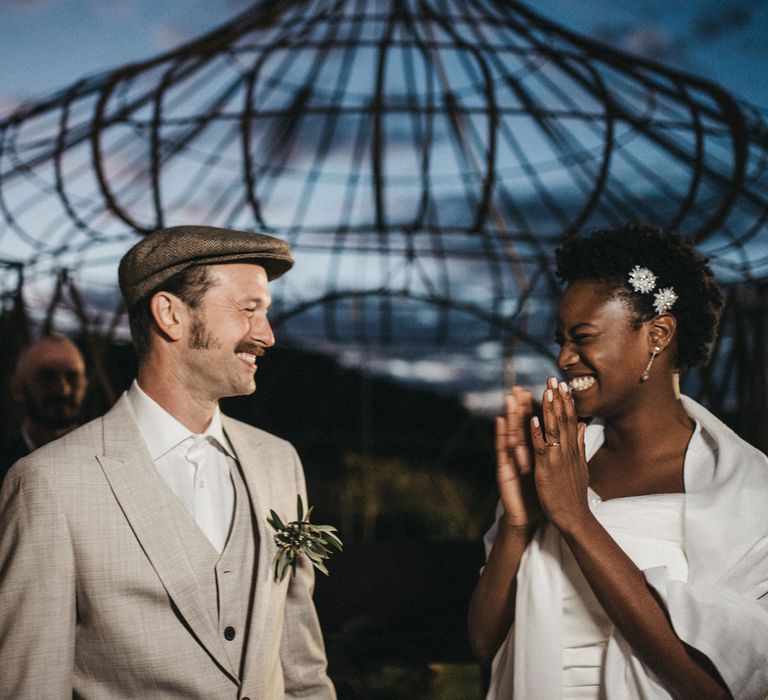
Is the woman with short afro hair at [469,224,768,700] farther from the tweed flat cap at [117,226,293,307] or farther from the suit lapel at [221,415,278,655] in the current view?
the tweed flat cap at [117,226,293,307]

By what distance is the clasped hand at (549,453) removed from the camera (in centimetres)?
155

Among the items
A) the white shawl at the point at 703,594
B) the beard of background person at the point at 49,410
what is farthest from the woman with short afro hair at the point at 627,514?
the beard of background person at the point at 49,410

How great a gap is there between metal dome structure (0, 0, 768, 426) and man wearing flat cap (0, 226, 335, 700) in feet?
5.25

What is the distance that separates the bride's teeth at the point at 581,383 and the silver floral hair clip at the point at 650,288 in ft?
0.79

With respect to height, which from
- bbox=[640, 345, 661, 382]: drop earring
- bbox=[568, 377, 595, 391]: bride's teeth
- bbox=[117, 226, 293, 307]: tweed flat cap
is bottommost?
bbox=[568, 377, 595, 391]: bride's teeth

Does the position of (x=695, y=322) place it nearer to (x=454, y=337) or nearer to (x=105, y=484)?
(x=105, y=484)

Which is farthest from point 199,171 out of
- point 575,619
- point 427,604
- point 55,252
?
point 575,619

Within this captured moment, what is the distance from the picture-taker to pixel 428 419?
27.5 feet

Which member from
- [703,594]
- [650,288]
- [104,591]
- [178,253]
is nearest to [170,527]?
[104,591]

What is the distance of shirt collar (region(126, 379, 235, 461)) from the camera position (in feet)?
5.51

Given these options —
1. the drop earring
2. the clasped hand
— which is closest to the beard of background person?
the clasped hand

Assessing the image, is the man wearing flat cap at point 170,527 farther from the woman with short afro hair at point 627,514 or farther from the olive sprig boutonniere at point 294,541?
the woman with short afro hair at point 627,514

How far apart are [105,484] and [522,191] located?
6.47 metres

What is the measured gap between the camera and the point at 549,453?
157cm
